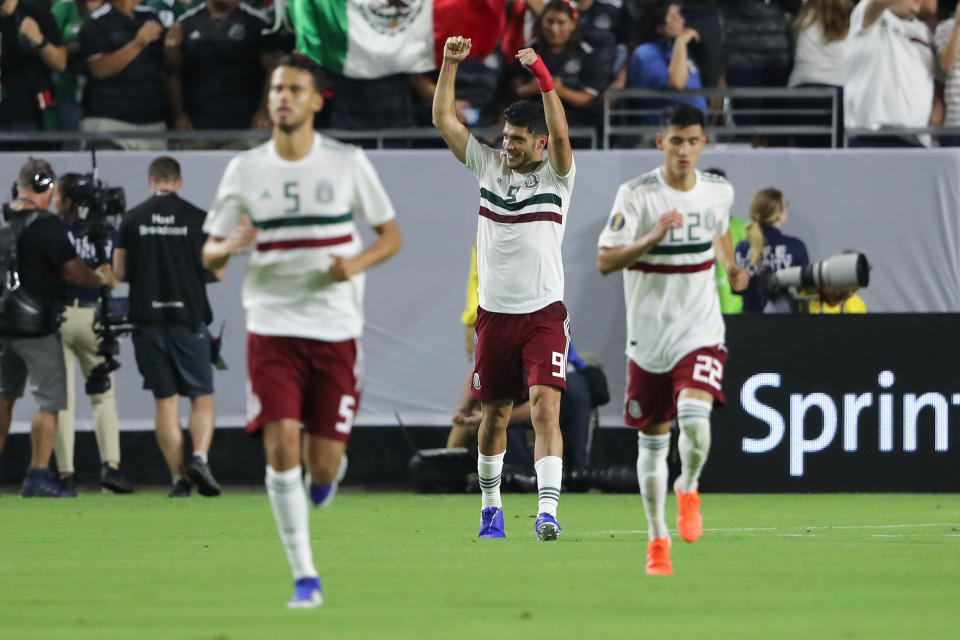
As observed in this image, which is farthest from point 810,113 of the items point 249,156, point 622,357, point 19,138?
point 249,156

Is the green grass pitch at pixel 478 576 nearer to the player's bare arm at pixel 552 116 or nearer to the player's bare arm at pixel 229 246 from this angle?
the player's bare arm at pixel 229 246

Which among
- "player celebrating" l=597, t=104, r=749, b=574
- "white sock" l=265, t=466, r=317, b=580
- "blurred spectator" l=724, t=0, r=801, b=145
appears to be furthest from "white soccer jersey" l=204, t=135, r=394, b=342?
"blurred spectator" l=724, t=0, r=801, b=145

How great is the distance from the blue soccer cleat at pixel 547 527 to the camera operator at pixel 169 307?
218 inches

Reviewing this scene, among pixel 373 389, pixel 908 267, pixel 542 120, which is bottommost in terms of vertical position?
pixel 373 389

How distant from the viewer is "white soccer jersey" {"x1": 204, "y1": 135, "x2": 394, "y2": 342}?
22.5 feet

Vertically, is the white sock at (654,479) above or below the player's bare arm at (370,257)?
below

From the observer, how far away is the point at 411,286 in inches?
669

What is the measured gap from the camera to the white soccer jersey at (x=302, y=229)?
686 cm

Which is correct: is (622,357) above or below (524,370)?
below

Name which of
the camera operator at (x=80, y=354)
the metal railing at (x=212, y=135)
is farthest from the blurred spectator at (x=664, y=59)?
the camera operator at (x=80, y=354)

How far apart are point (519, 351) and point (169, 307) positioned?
216 inches

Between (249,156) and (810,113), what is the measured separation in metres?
11.0

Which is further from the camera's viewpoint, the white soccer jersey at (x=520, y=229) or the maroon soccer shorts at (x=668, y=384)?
the white soccer jersey at (x=520, y=229)

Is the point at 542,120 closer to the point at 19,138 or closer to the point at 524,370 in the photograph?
the point at 524,370
